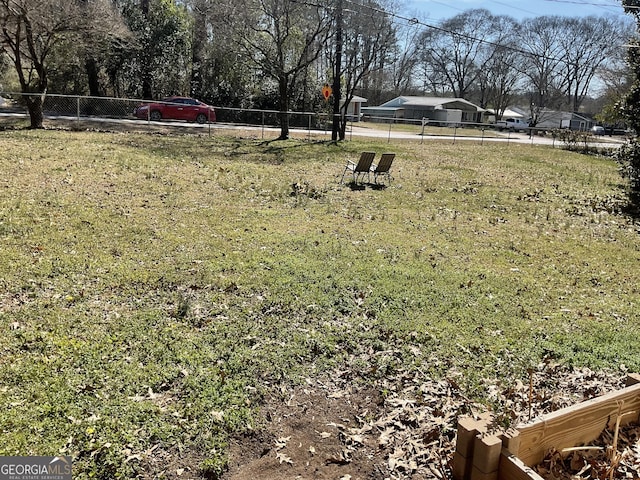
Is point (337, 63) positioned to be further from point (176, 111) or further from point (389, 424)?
point (389, 424)

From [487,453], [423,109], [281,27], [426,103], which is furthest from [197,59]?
[426,103]

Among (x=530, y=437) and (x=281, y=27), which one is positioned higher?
(x=281, y=27)

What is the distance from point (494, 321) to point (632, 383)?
2266 mm

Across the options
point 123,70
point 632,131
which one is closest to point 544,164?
point 632,131

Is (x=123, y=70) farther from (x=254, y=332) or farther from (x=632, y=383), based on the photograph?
(x=632, y=383)

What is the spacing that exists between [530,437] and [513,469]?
0.78 feet

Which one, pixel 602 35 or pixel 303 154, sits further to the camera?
pixel 602 35

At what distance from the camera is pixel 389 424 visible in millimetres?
3408

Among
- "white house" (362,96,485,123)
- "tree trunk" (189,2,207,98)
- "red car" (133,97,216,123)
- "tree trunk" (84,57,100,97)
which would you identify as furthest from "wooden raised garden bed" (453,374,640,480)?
"white house" (362,96,485,123)

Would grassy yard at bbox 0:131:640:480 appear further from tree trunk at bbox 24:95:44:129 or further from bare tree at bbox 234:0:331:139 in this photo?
bare tree at bbox 234:0:331:139

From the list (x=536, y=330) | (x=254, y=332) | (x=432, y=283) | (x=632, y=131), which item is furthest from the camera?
(x=632, y=131)

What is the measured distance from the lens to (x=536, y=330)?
4.81 m

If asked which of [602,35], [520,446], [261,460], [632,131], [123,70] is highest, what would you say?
[602,35]

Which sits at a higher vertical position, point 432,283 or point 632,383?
point 632,383
